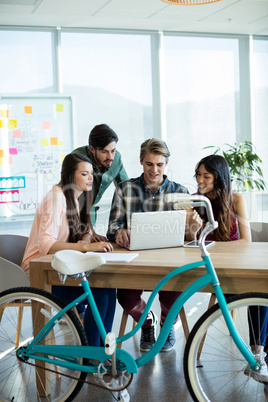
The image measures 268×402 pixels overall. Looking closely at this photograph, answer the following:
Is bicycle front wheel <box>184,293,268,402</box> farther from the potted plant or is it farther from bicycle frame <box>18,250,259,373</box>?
the potted plant

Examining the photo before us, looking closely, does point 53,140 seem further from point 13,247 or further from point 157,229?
point 157,229

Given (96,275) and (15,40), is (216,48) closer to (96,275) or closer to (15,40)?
(15,40)

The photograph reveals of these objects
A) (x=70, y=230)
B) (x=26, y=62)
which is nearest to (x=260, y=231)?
(x=70, y=230)

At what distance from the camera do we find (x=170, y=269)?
2.13 m

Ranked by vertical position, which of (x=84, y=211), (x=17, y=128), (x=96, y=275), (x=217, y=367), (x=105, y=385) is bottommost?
(x=217, y=367)

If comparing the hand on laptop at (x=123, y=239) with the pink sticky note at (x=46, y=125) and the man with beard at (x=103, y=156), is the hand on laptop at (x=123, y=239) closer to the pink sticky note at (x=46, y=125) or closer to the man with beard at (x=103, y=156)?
the man with beard at (x=103, y=156)

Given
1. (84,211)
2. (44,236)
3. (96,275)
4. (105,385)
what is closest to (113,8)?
(84,211)

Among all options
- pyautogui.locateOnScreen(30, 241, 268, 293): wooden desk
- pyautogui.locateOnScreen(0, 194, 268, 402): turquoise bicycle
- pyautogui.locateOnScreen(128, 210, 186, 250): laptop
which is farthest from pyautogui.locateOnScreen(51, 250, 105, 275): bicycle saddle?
pyautogui.locateOnScreen(128, 210, 186, 250): laptop

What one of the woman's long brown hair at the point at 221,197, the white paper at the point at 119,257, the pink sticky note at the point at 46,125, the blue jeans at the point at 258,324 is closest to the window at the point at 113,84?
the pink sticky note at the point at 46,125

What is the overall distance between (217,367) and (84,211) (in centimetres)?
120

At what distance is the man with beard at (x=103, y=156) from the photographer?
3445mm

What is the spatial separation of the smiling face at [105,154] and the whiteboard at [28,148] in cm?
204

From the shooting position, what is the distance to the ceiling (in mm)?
4832

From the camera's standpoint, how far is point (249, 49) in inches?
255
